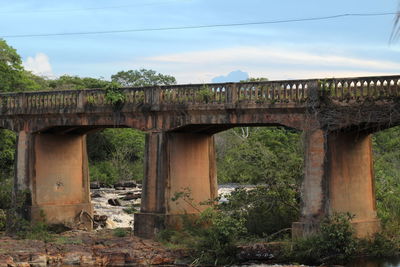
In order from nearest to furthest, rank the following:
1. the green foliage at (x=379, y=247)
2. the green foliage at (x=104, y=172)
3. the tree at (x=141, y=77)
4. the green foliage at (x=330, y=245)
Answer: the green foliage at (x=330, y=245) < the green foliage at (x=379, y=247) < the green foliage at (x=104, y=172) < the tree at (x=141, y=77)

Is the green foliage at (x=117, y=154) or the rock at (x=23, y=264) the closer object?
the rock at (x=23, y=264)

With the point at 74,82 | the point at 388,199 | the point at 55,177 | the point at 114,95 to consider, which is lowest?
the point at 388,199

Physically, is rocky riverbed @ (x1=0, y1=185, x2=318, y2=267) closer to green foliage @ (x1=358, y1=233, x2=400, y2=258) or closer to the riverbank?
the riverbank

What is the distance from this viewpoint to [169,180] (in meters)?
27.7

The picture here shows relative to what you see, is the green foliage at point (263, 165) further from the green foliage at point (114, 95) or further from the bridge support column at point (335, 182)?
the green foliage at point (114, 95)

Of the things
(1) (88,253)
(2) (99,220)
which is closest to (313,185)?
(1) (88,253)

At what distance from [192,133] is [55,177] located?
6.99 metres

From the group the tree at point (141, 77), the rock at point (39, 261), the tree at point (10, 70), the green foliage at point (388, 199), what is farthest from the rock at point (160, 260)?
the tree at point (141, 77)

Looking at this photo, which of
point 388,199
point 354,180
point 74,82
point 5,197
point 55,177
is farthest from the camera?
point 74,82

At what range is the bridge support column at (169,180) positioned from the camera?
27547mm

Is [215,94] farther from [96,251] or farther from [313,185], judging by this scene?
[96,251]

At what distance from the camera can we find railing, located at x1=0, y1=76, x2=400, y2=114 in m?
23.9

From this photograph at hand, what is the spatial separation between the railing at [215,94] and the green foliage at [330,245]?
3843mm

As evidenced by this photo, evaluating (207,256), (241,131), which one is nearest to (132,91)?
(207,256)
